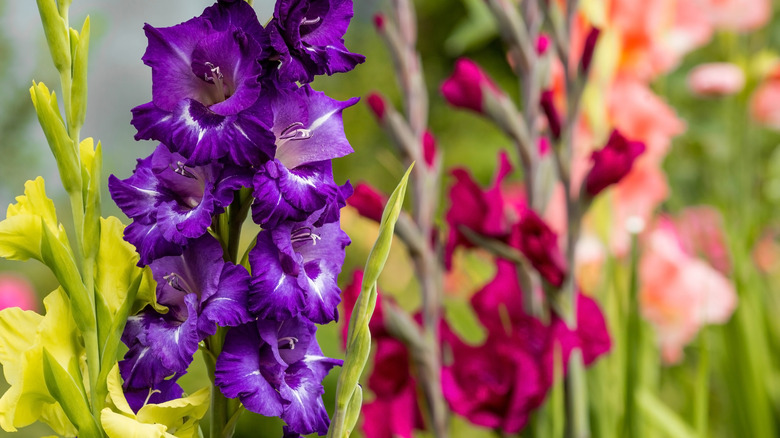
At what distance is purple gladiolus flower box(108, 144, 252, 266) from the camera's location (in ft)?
0.78

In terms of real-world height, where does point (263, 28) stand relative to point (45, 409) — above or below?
above

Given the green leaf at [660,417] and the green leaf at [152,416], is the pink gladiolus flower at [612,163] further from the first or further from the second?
the green leaf at [152,416]

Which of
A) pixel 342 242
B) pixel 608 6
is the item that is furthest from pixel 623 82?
pixel 342 242

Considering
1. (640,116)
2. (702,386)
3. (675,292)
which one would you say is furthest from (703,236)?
(702,386)

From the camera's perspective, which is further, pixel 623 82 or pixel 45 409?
pixel 623 82

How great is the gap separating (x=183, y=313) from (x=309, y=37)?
10 centimetres

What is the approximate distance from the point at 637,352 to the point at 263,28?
60 cm

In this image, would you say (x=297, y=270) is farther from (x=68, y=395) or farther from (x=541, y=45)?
(x=541, y=45)

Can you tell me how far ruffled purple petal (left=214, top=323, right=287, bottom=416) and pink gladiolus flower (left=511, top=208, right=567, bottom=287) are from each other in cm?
36

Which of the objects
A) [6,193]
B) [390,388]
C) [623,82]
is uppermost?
[623,82]

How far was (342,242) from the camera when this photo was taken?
0.28 metres

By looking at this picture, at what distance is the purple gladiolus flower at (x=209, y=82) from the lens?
0.80 feet

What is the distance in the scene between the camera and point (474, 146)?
2119 mm

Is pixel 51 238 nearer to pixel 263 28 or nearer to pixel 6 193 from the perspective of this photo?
pixel 263 28
